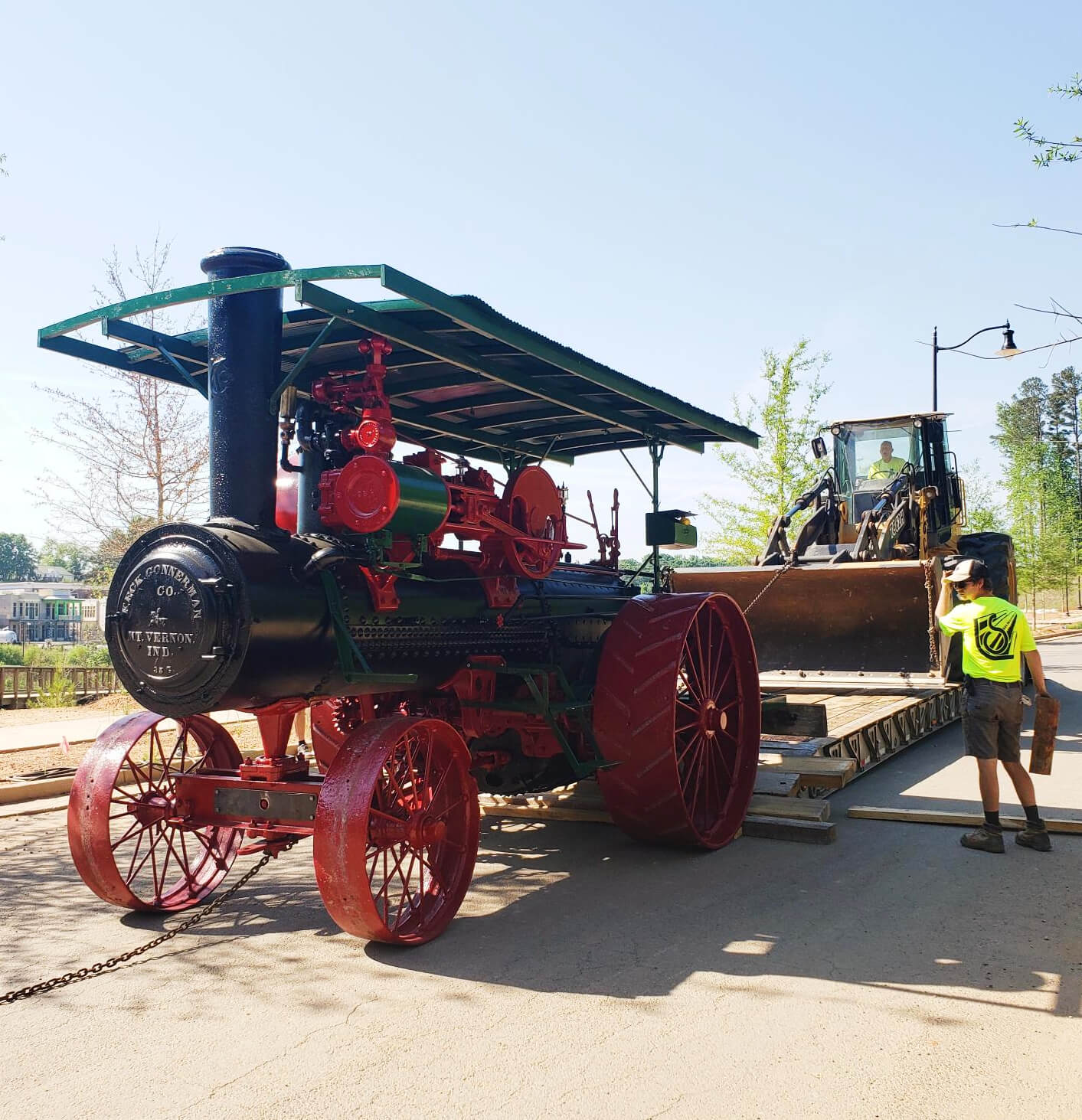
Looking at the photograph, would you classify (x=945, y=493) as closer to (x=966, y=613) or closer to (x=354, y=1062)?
(x=966, y=613)

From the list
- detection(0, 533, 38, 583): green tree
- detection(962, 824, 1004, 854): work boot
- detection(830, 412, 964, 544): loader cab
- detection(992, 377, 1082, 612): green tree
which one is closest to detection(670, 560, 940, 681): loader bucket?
detection(830, 412, 964, 544): loader cab

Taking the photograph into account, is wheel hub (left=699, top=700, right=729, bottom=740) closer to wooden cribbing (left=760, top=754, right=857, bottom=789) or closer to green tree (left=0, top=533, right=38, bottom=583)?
wooden cribbing (left=760, top=754, right=857, bottom=789)

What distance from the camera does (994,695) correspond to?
5.61m

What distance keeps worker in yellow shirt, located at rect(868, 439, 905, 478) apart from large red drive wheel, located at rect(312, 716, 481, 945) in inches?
390

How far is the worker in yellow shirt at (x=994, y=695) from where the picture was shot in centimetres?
549

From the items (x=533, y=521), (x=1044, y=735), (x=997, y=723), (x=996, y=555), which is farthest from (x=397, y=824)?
(x=996, y=555)

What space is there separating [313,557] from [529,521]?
1432 millimetres

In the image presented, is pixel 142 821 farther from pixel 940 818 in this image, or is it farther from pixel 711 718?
pixel 940 818

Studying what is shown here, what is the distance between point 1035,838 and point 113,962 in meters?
4.56

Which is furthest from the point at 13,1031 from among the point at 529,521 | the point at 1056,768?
the point at 1056,768

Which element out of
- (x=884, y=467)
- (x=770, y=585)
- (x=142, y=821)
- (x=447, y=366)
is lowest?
(x=142, y=821)

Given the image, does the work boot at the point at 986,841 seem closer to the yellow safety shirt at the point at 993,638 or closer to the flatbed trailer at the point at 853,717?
the yellow safety shirt at the point at 993,638

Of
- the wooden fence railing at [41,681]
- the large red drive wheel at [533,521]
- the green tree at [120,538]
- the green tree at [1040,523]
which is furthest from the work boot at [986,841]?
the green tree at [1040,523]

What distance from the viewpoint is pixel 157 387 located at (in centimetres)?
1307
